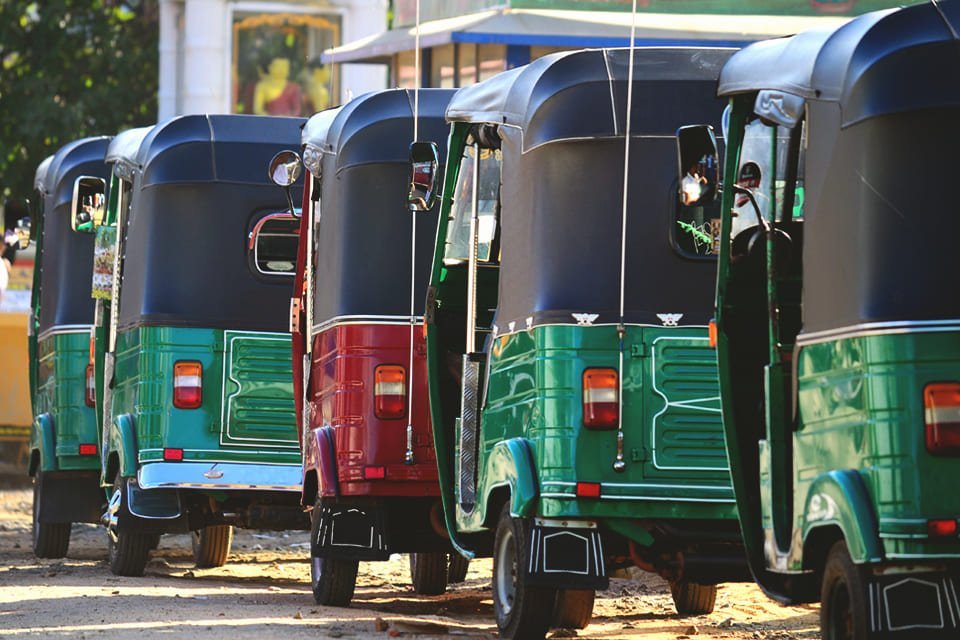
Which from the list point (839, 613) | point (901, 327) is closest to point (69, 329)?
point (839, 613)

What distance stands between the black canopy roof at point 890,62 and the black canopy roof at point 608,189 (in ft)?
5.92

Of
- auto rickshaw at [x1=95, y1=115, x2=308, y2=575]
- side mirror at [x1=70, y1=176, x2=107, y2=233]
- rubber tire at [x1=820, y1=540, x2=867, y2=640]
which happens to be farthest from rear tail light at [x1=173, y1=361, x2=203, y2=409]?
rubber tire at [x1=820, y1=540, x2=867, y2=640]

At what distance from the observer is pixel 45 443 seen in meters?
17.2

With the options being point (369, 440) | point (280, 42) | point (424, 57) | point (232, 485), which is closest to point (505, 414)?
point (369, 440)

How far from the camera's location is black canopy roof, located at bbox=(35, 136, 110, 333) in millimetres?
17266

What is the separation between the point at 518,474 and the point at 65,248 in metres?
8.39

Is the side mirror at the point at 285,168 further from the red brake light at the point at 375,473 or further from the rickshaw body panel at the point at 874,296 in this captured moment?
the rickshaw body panel at the point at 874,296

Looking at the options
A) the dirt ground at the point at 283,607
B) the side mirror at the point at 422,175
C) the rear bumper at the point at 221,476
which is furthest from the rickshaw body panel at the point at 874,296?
the rear bumper at the point at 221,476

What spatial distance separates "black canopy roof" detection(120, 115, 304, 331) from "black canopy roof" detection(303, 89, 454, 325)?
1.81 m

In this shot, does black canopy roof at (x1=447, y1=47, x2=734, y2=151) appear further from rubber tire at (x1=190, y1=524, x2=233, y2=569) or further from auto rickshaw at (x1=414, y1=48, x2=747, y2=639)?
rubber tire at (x1=190, y1=524, x2=233, y2=569)

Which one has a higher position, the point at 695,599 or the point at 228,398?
the point at 228,398

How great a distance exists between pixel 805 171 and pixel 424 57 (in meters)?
20.6

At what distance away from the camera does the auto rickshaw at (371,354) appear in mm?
11961

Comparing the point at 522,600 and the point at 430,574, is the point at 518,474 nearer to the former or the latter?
the point at 522,600
